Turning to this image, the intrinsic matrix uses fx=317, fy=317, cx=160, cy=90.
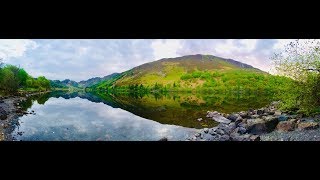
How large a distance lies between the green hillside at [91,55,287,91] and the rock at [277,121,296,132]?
1.48 metres

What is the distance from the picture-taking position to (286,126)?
391 inches

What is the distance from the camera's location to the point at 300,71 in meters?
10.1

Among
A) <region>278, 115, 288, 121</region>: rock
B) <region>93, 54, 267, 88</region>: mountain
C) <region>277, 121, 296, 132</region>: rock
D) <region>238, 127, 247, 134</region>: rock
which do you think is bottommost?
<region>238, 127, 247, 134</region>: rock

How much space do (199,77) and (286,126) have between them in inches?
1020

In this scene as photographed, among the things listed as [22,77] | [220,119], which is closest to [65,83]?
[22,77]

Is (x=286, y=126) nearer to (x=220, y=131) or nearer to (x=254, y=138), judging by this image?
(x=254, y=138)

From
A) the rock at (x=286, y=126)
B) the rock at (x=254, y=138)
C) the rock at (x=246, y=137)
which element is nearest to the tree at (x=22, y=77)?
the rock at (x=246, y=137)

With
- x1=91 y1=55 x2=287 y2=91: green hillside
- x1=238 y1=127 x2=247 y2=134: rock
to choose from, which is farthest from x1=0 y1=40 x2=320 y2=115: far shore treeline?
x1=238 y1=127 x2=247 y2=134: rock

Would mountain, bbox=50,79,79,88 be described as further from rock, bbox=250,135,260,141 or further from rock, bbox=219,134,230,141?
rock, bbox=250,135,260,141

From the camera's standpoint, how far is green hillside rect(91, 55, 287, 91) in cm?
1938
